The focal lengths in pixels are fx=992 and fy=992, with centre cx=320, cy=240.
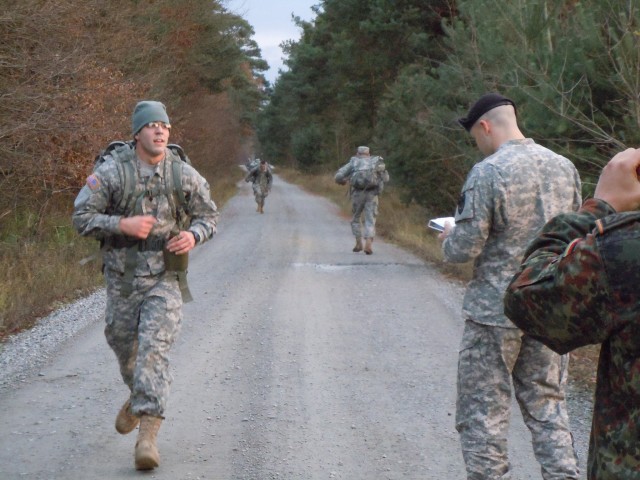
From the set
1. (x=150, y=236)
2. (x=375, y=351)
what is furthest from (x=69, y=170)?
(x=150, y=236)

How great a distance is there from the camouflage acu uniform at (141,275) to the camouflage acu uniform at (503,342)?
183 cm

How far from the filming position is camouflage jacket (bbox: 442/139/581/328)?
176 inches

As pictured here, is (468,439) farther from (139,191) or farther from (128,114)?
(128,114)

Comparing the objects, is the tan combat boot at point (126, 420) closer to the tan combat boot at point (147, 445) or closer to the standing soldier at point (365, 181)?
the tan combat boot at point (147, 445)

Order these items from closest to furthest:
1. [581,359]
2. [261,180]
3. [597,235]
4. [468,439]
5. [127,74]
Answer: [597,235], [468,439], [581,359], [127,74], [261,180]

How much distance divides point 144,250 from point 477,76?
29.3ft

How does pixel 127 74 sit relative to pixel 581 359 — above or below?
above

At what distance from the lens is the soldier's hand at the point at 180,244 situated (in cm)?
558

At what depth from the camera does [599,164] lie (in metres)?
10.2

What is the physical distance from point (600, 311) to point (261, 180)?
94.0ft

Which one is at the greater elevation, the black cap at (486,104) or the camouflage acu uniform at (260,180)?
the black cap at (486,104)

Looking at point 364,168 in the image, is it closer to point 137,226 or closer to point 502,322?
point 137,226

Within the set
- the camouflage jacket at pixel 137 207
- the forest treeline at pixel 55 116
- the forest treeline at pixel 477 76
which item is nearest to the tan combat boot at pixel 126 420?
the camouflage jacket at pixel 137 207

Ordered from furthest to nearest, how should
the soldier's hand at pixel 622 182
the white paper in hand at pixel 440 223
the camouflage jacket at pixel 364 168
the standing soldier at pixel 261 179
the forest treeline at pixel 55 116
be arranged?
the standing soldier at pixel 261 179 → the camouflage jacket at pixel 364 168 → the forest treeline at pixel 55 116 → the white paper in hand at pixel 440 223 → the soldier's hand at pixel 622 182
